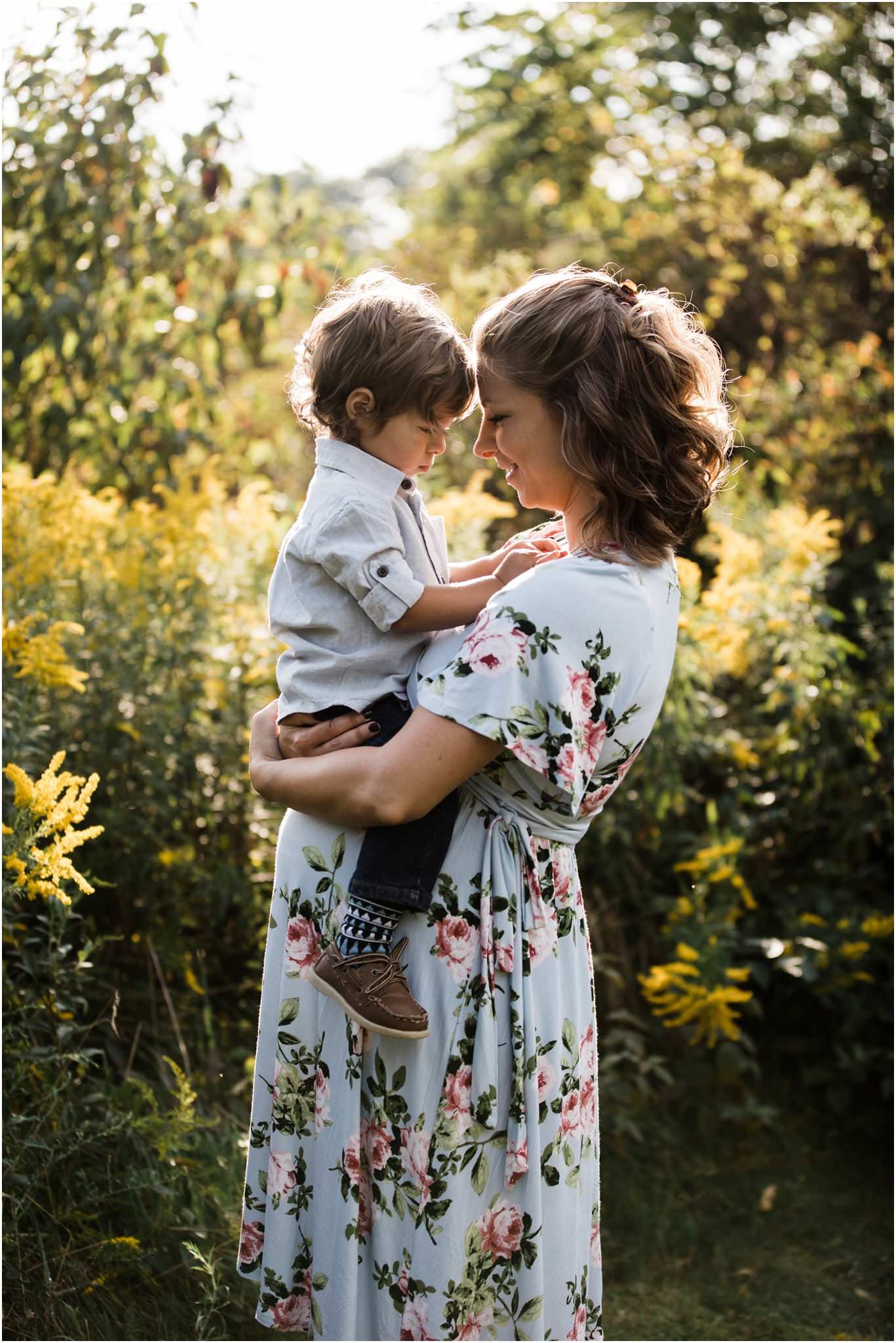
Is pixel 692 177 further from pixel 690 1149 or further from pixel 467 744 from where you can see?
pixel 467 744

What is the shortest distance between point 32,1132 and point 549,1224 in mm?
1081

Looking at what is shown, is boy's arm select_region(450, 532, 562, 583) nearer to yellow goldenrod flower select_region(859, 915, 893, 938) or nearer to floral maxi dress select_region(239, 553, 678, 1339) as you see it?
floral maxi dress select_region(239, 553, 678, 1339)

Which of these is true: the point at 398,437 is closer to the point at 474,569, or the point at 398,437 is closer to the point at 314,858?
the point at 474,569

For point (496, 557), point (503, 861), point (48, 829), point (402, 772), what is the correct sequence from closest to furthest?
point (402, 772) → point (503, 861) → point (496, 557) → point (48, 829)

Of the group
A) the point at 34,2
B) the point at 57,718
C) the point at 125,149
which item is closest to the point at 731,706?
the point at 57,718

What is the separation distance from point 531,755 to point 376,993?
381 mm

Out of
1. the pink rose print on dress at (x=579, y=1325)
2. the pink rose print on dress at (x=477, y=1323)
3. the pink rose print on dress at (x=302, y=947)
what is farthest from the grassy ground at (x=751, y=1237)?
the pink rose print on dress at (x=302, y=947)

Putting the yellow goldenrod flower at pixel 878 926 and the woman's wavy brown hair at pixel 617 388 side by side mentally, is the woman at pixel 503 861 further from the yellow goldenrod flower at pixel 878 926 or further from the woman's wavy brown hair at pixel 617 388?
the yellow goldenrod flower at pixel 878 926

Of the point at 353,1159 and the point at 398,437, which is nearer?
the point at 353,1159

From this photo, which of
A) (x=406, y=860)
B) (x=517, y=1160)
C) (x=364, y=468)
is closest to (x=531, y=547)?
(x=364, y=468)

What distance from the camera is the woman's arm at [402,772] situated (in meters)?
1.52

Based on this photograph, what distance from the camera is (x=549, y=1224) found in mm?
1659

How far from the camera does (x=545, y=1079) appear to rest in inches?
65.2

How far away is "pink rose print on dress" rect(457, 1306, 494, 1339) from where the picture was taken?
1.63 meters
